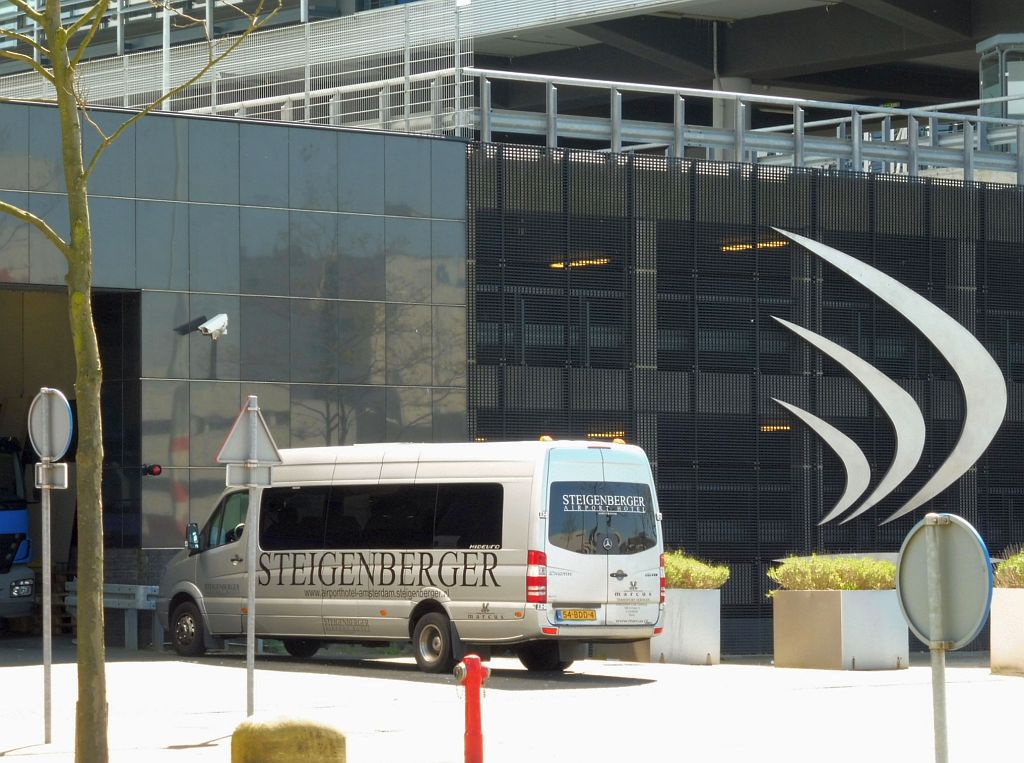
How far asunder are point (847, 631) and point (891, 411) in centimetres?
725

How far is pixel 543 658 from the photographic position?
65.7ft

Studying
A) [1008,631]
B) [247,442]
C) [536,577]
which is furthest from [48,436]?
[1008,631]

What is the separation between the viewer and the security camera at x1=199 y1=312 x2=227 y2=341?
23344 mm

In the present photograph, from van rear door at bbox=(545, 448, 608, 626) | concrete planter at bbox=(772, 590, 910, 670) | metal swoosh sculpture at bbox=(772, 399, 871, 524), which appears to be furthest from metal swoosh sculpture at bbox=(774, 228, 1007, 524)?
van rear door at bbox=(545, 448, 608, 626)

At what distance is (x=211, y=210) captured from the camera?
78.1ft

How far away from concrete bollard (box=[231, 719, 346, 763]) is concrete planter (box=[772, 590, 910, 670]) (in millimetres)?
11521

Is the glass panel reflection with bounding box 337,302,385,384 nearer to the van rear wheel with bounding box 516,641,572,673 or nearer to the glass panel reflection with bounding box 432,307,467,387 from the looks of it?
the glass panel reflection with bounding box 432,307,467,387

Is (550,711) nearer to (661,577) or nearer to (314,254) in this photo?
(661,577)

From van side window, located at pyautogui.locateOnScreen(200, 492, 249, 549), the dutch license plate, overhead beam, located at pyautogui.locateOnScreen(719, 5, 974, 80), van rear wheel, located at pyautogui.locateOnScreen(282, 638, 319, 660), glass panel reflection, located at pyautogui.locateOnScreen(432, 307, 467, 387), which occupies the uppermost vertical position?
overhead beam, located at pyautogui.locateOnScreen(719, 5, 974, 80)

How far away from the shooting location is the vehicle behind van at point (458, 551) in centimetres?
1856

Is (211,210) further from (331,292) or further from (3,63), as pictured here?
(3,63)

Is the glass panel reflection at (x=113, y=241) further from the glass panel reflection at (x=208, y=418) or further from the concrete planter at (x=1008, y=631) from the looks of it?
the concrete planter at (x=1008, y=631)

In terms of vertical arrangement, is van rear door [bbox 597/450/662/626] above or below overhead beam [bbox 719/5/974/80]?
below

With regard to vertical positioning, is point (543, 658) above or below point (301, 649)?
above
